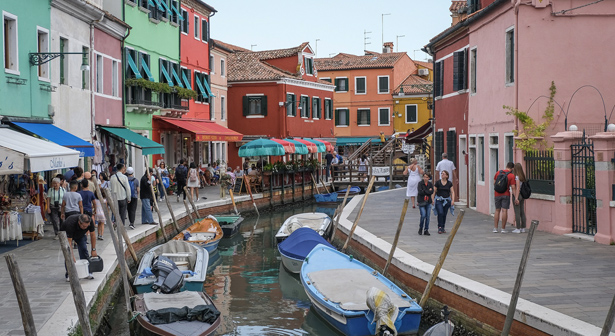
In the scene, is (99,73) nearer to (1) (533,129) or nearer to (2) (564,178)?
(1) (533,129)

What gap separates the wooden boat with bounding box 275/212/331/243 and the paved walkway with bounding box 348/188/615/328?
180 cm

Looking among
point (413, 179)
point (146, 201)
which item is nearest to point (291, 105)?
point (413, 179)

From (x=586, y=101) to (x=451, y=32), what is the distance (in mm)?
7471

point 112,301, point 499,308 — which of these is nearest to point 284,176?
point 112,301

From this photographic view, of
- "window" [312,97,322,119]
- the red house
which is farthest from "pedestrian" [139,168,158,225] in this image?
"window" [312,97,322,119]

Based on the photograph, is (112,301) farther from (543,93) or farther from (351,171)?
(351,171)

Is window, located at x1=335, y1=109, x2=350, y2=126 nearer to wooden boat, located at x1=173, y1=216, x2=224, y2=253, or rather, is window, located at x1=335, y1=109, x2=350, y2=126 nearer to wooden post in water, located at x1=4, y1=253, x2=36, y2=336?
wooden boat, located at x1=173, y1=216, x2=224, y2=253

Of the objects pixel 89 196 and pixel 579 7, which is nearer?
pixel 89 196

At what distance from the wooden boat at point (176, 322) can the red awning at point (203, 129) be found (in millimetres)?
20121

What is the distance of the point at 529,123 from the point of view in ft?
56.9

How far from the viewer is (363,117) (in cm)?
5700

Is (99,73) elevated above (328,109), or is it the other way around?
(328,109)

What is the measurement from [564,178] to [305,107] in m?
32.4

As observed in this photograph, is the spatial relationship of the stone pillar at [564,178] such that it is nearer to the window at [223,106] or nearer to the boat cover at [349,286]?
the boat cover at [349,286]
